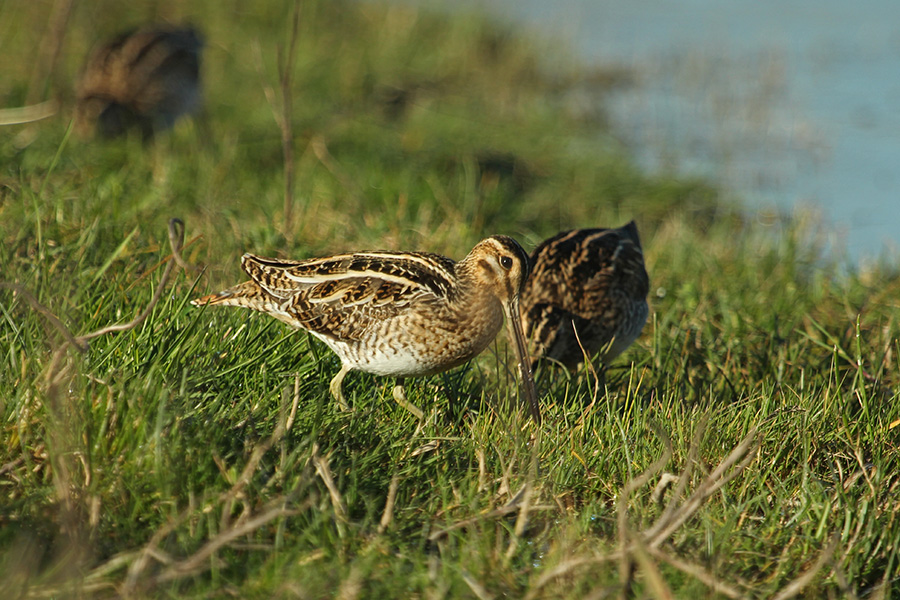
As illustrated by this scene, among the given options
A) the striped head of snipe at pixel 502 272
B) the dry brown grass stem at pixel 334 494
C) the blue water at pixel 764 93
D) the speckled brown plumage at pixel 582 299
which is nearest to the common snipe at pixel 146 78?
the blue water at pixel 764 93

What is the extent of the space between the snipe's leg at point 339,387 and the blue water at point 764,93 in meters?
4.73

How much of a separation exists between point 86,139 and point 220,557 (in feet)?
19.8

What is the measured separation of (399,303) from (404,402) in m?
0.41

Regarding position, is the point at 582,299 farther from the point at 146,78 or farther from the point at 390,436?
the point at 146,78

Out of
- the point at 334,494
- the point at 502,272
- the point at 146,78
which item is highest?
the point at 502,272

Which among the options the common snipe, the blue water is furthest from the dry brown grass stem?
the common snipe

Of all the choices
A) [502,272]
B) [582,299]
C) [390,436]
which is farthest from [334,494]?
[582,299]

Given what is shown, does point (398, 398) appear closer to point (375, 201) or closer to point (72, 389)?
point (72, 389)

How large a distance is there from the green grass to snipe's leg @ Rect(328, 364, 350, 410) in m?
0.05

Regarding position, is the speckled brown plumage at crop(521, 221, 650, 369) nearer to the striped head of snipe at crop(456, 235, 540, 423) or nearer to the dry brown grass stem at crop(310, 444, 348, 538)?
the striped head of snipe at crop(456, 235, 540, 423)

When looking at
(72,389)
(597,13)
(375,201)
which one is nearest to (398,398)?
(72,389)

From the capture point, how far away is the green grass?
2928 millimetres

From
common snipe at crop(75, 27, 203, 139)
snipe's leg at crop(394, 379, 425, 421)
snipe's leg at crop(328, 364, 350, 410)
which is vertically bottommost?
snipe's leg at crop(394, 379, 425, 421)

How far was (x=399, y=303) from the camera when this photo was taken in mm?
4141
